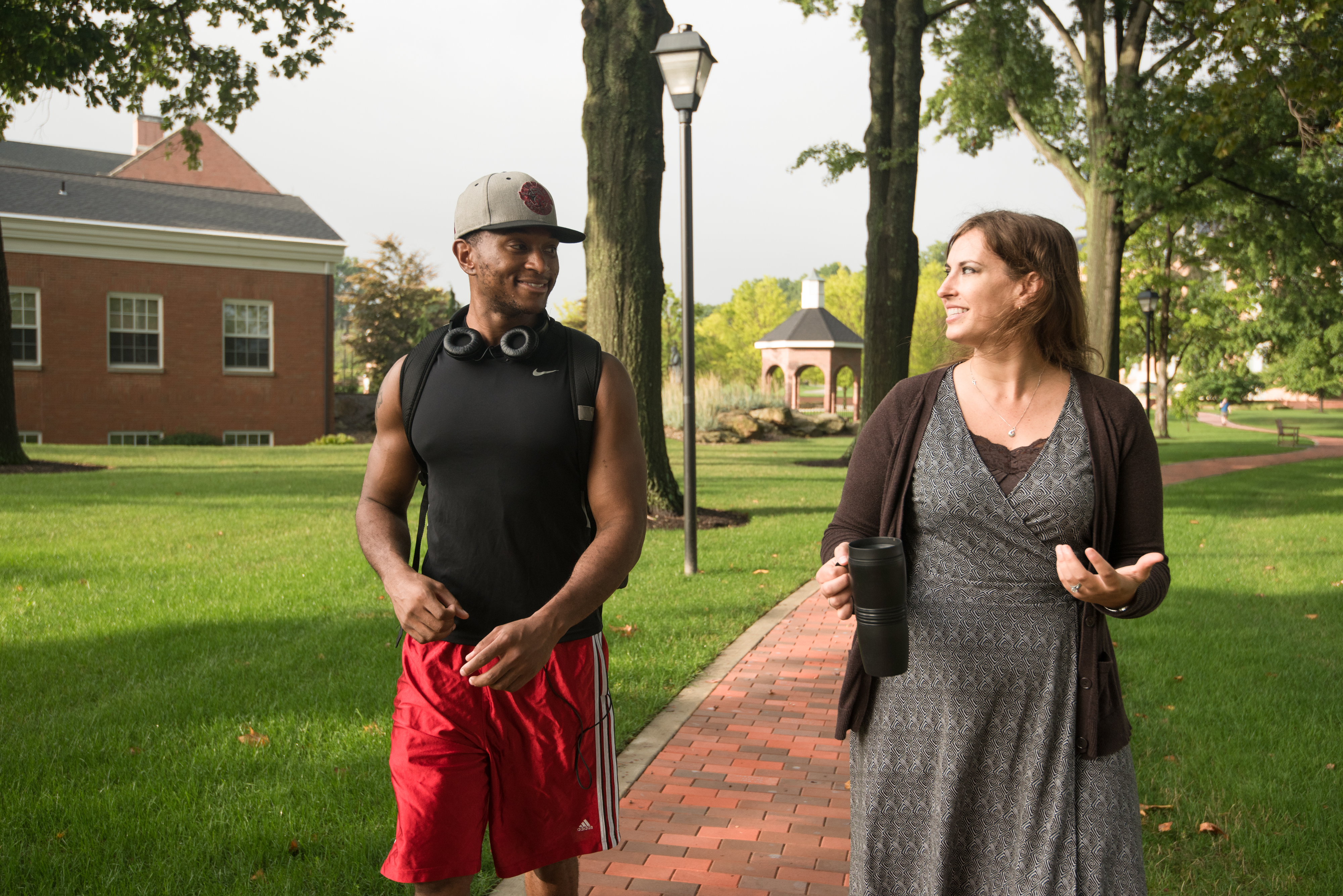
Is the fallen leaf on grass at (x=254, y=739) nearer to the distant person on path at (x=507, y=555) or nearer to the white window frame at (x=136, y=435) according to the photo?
the distant person on path at (x=507, y=555)

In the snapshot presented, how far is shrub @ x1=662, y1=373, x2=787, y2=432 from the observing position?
1214 inches

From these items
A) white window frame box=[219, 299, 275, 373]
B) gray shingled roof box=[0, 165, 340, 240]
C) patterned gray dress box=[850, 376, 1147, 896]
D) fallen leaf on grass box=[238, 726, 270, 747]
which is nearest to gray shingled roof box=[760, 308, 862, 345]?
gray shingled roof box=[0, 165, 340, 240]

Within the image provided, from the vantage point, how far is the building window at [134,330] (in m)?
28.5

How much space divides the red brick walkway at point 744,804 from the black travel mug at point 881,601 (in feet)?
4.98

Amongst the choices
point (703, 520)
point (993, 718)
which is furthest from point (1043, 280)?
point (703, 520)

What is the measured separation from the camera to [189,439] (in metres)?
28.3

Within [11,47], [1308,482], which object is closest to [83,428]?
[11,47]

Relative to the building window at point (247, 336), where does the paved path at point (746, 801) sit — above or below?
below

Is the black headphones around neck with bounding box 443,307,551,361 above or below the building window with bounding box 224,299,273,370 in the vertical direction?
below

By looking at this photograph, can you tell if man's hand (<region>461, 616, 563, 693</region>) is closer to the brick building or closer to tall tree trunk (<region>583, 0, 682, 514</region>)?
tall tree trunk (<region>583, 0, 682, 514</region>)

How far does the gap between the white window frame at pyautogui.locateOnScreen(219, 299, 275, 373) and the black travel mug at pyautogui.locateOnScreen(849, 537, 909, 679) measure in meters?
30.3

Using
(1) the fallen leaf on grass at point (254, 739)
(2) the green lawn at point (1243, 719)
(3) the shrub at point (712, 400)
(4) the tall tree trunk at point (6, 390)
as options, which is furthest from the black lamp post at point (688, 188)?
(3) the shrub at point (712, 400)

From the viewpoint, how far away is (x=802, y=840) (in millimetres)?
3803

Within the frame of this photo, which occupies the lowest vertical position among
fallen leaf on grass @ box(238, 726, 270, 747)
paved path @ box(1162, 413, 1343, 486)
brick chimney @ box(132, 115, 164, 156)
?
fallen leaf on grass @ box(238, 726, 270, 747)
